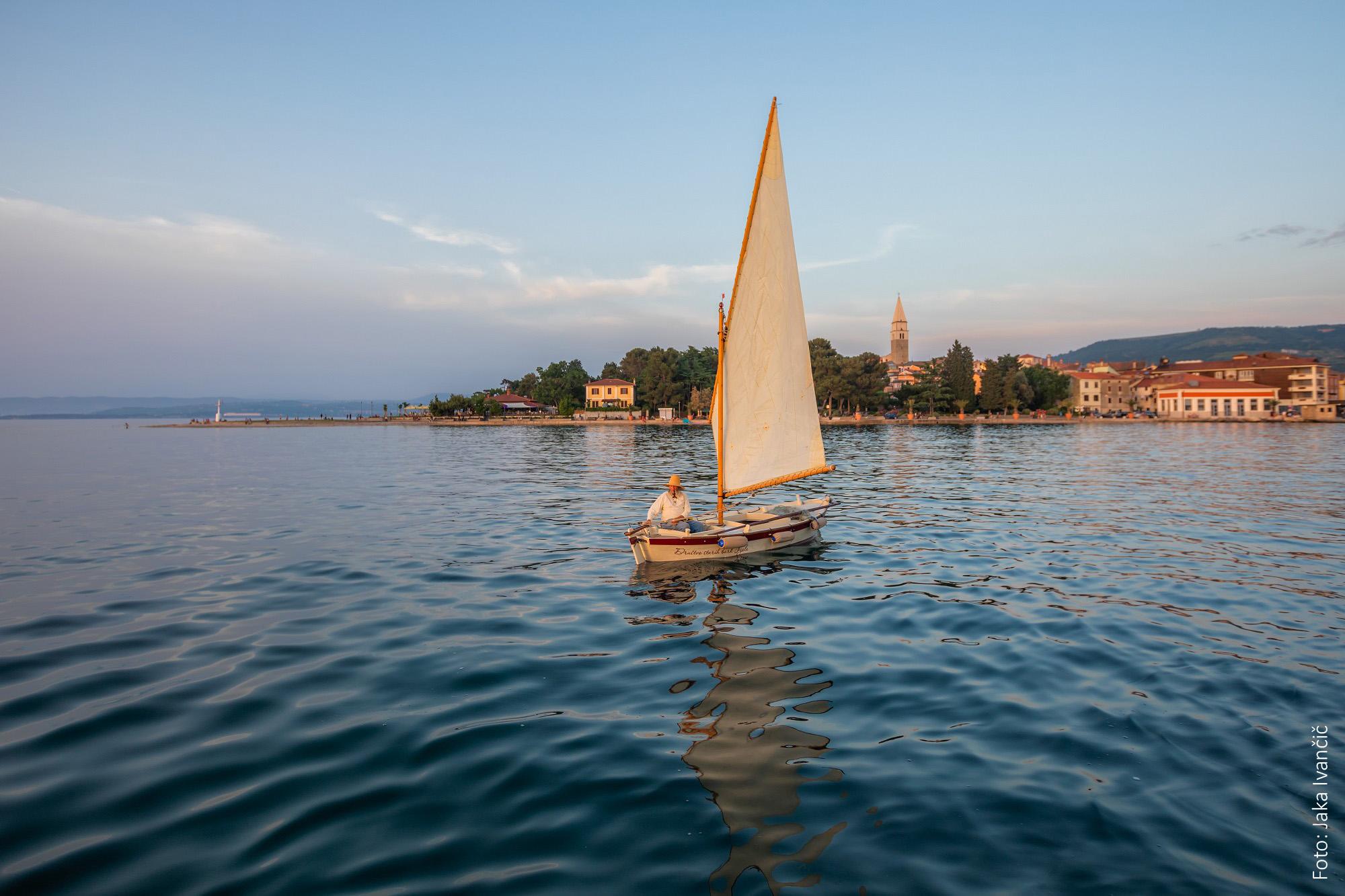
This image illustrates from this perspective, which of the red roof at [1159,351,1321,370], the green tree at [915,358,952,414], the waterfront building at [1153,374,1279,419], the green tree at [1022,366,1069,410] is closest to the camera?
the green tree at [915,358,952,414]

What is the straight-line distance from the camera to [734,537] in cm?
1867

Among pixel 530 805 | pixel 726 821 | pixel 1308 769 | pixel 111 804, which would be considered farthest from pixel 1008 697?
pixel 111 804

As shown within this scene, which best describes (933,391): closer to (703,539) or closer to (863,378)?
(863,378)

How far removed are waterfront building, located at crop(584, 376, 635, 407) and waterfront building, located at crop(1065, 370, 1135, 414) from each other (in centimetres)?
11573

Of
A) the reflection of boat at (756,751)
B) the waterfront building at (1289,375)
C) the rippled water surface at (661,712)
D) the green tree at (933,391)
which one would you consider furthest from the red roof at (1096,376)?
the reflection of boat at (756,751)

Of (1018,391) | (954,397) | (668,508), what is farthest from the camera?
(1018,391)

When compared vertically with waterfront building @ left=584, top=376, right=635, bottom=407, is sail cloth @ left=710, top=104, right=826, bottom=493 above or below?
below

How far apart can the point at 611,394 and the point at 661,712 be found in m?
162

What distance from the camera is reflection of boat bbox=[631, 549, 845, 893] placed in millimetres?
6340

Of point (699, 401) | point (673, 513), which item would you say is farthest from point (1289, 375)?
point (673, 513)

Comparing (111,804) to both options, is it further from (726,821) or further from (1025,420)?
(1025,420)

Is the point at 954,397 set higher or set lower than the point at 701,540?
higher

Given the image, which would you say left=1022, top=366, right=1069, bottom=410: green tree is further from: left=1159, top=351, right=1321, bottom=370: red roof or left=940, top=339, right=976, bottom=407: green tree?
left=1159, top=351, right=1321, bottom=370: red roof

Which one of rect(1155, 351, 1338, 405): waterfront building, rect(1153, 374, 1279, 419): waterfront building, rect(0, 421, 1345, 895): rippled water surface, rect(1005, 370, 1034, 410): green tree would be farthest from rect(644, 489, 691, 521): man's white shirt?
rect(1155, 351, 1338, 405): waterfront building
